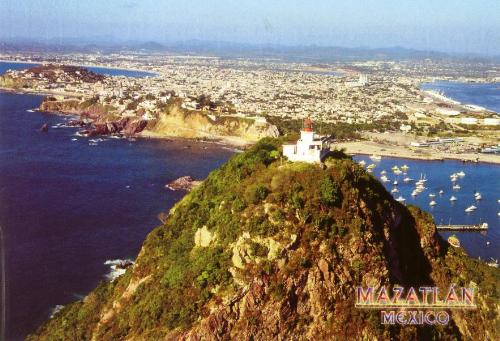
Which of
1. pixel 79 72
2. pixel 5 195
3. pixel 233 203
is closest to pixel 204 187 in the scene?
pixel 233 203

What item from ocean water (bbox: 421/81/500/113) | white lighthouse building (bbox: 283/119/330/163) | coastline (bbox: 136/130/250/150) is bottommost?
coastline (bbox: 136/130/250/150)

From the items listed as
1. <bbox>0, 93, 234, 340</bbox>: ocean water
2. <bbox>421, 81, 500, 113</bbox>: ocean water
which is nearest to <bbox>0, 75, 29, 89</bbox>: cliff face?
<bbox>0, 93, 234, 340</bbox>: ocean water

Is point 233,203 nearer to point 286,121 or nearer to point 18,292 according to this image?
point 18,292

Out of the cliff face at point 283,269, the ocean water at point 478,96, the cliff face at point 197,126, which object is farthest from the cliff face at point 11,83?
the cliff face at point 283,269

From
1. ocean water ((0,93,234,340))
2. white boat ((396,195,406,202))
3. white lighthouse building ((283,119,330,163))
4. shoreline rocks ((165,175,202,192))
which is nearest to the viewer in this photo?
white lighthouse building ((283,119,330,163))

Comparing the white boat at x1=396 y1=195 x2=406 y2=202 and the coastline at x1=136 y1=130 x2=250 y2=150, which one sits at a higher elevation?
the coastline at x1=136 y1=130 x2=250 y2=150

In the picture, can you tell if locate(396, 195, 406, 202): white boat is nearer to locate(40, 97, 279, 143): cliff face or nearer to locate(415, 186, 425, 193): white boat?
locate(415, 186, 425, 193): white boat

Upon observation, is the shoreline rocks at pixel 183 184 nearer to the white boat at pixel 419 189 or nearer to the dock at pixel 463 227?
the white boat at pixel 419 189
